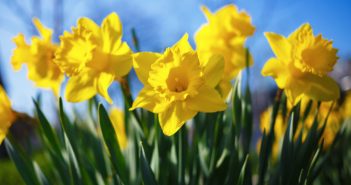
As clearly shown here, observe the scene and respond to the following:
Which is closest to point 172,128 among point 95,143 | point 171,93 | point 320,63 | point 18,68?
point 171,93

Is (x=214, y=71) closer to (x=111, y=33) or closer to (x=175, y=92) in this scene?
(x=175, y=92)

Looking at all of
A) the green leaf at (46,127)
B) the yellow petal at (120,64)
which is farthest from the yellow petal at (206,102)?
the green leaf at (46,127)

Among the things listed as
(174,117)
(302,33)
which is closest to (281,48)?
(302,33)

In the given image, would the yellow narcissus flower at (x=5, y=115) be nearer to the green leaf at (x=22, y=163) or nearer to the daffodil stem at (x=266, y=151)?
the green leaf at (x=22, y=163)

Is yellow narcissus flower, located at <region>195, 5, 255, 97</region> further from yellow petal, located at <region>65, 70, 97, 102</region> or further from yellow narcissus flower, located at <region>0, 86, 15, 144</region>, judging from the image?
yellow narcissus flower, located at <region>0, 86, 15, 144</region>

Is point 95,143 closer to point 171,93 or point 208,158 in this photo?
point 208,158
